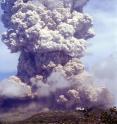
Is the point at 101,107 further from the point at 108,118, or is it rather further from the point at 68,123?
the point at 108,118

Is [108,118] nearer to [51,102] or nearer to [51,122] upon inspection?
[51,102]

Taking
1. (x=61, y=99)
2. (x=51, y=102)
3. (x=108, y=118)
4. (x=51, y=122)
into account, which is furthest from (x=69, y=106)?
(x=108, y=118)

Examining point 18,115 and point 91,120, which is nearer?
point 91,120

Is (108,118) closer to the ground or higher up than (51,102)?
closer to the ground

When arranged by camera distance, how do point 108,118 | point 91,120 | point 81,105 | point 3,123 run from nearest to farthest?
point 108,118 < point 91,120 < point 81,105 < point 3,123

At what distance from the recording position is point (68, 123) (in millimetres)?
165250

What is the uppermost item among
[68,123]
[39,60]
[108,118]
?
[39,60]

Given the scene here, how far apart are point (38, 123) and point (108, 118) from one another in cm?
11778

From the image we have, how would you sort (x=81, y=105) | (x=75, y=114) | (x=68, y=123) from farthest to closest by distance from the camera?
(x=75, y=114) < (x=68, y=123) < (x=81, y=105)

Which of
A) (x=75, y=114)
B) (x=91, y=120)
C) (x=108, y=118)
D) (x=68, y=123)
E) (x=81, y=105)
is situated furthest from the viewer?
(x=75, y=114)

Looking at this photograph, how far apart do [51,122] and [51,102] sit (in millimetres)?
24685

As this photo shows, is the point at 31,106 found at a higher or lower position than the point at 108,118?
higher

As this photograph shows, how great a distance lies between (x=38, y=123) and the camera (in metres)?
190

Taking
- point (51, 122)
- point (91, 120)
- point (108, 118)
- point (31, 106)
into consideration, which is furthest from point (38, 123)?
point (108, 118)
